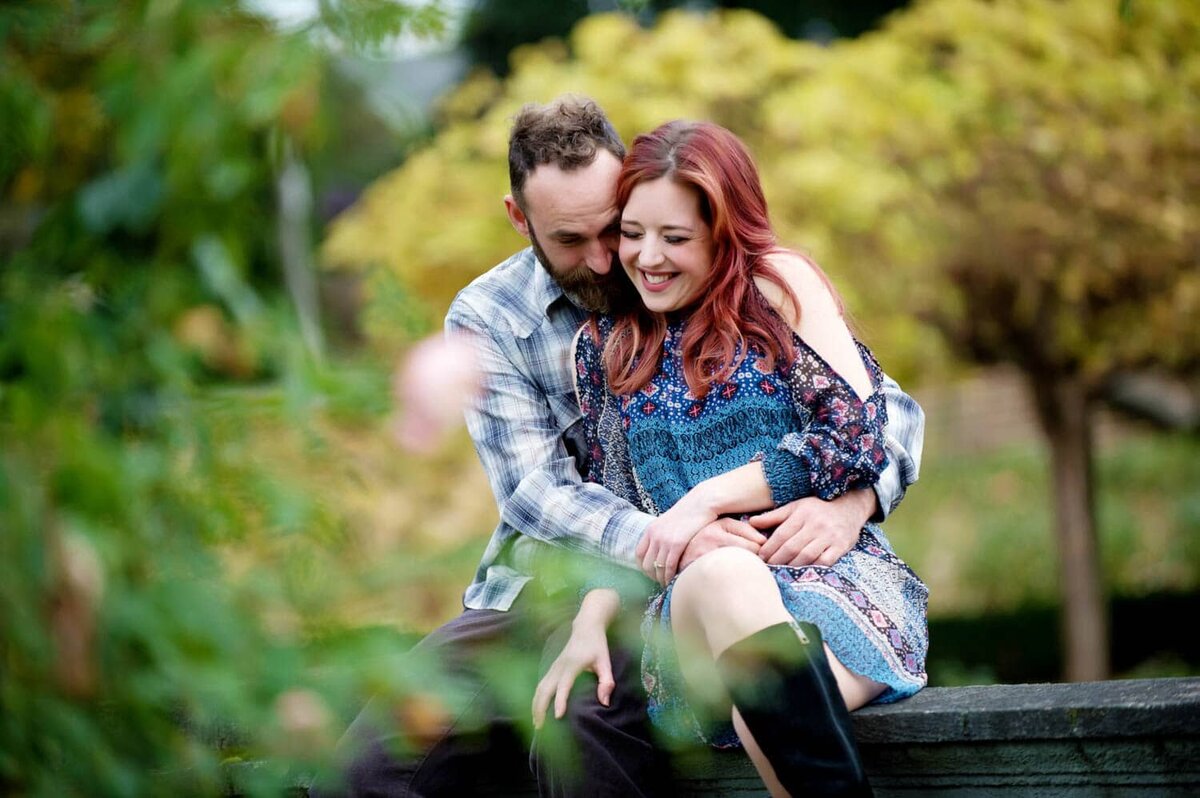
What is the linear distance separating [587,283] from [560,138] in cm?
27

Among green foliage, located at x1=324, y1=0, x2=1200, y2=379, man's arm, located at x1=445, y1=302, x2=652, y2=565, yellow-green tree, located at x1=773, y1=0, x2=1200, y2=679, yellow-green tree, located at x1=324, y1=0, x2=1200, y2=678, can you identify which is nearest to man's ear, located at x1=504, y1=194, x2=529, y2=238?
man's arm, located at x1=445, y1=302, x2=652, y2=565

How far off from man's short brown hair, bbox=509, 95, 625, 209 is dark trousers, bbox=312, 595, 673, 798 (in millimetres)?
809

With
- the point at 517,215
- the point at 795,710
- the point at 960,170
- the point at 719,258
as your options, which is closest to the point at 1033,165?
the point at 960,170

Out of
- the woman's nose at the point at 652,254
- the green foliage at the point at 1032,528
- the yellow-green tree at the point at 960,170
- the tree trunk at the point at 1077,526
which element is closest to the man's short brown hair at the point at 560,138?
the woman's nose at the point at 652,254

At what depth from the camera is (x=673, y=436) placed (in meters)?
2.34

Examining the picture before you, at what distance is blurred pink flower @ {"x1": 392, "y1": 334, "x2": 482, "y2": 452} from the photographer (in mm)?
1080

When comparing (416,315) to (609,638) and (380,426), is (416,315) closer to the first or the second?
(380,426)

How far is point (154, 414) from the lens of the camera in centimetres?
108

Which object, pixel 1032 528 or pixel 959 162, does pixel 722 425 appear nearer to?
pixel 959 162

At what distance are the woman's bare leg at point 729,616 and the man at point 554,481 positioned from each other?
4.6 inches

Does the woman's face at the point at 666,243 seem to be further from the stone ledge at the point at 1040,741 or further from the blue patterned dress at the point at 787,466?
the stone ledge at the point at 1040,741

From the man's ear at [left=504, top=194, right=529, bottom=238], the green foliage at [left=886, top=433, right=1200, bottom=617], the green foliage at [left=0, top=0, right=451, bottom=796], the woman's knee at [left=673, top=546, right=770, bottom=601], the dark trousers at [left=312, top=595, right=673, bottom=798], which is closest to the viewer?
the green foliage at [left=0, top=0, right=451, bottom=796]

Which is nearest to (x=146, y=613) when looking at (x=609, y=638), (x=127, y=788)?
(x=127, y=788)

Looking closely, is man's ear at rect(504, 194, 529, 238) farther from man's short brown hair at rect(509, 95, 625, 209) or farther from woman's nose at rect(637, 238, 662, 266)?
woman's nose at rect(637, 238, 662, 266)
